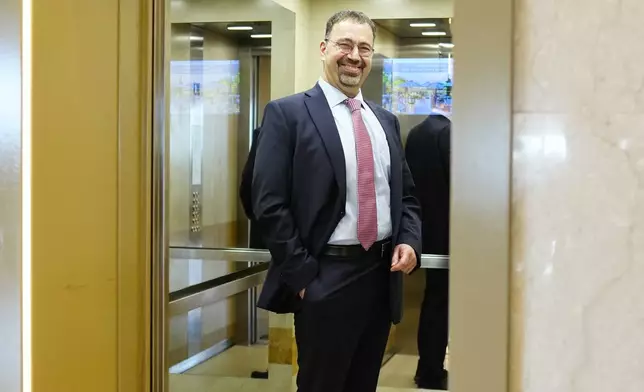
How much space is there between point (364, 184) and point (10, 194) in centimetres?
118

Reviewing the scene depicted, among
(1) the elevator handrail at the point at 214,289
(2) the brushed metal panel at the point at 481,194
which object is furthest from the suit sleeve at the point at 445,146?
(2) the brushed metal panel at the point at 481,194

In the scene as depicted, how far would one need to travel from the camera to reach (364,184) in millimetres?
2264

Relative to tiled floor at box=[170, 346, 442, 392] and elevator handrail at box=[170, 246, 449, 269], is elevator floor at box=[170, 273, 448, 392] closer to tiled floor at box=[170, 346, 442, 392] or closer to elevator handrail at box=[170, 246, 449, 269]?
tiled floor at box=[170, 346, 442, 392]

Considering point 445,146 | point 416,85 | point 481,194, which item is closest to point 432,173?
point 445,146

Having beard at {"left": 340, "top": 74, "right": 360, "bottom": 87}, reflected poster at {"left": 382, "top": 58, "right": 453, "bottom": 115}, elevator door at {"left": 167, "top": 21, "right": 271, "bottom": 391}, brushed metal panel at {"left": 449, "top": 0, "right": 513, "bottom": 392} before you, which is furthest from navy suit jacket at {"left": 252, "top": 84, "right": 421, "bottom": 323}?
brushed metal panel at {"left": 449, "top": 0, "right": 513, "bottom": 392}

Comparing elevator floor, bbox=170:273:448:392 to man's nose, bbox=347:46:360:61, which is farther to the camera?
elevator floor, bbox=170:273:448:392

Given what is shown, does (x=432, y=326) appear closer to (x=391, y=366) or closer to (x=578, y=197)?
(x=391, y=366)

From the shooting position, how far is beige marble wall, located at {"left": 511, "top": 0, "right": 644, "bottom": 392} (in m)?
0.67

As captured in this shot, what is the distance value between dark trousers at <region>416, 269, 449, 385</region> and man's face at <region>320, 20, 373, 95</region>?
1.23 metres

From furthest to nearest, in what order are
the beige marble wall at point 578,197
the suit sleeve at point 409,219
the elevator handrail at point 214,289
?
the suit sleeve at point 409,219, the elevator handrail at point 214,289, the beige marble wall at point 578,197

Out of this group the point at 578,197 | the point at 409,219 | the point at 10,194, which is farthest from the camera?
the point at 409,219

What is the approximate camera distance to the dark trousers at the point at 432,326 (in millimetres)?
3295

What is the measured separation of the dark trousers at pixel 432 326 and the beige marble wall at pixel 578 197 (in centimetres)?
257

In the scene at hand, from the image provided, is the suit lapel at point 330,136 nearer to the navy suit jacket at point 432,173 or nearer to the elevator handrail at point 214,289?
the elevator handrail at point 214,289
